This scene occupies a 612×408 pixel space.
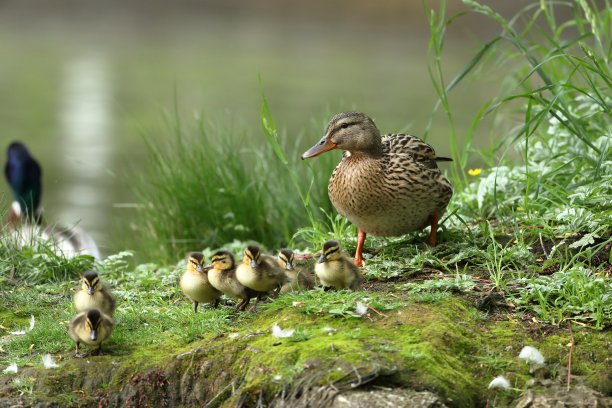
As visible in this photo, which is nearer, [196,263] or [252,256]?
[252,256]

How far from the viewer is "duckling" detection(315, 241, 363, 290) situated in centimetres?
504

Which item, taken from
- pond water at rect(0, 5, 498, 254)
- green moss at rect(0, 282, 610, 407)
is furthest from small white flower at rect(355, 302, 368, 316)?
pond water at rect(0, 5, 498, 254)

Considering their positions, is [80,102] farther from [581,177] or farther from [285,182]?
[581,177]

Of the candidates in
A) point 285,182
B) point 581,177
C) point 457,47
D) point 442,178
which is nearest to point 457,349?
point 442,178

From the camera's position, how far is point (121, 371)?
14.8 feet

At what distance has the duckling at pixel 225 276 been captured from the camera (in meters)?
4.98

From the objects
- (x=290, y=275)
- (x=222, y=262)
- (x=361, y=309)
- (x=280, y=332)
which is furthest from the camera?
(x=290, y=275)

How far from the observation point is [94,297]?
485 cm

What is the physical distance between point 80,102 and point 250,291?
1191 centimetres

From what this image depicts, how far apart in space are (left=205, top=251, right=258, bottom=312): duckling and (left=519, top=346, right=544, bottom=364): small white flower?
Answer: 4.32ft

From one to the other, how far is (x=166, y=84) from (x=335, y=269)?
12.6 meters

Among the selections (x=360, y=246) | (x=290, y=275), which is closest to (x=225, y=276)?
(x=290, y=275)

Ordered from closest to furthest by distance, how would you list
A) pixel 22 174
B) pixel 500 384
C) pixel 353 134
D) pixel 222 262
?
pixel 500 384 → pixel 222 262 → pixel 353 134 → pixel 22 174

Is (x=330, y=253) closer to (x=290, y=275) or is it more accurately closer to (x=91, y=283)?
(x=290, y=275)
